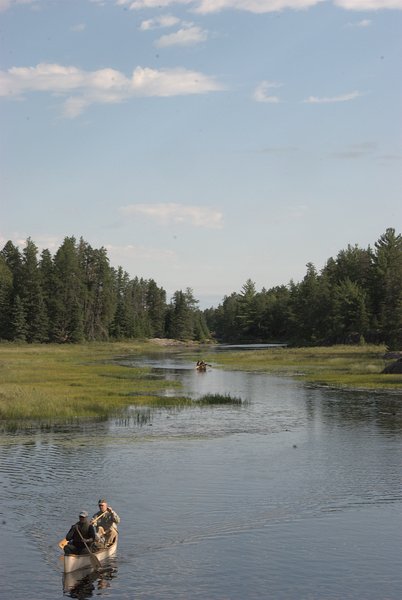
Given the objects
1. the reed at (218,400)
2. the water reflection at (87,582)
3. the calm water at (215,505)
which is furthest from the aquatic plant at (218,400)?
the water reflection at (87,582)

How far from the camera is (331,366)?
330ft

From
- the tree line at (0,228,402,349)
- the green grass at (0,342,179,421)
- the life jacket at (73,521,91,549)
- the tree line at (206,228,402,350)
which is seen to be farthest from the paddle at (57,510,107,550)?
the tree line at (0,228,402,349)

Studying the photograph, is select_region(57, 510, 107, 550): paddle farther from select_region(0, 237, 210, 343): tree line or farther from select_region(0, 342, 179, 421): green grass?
select_region(0, 237, 210, 343): tree line

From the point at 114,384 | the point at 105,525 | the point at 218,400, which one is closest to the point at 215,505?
the point at 105,525

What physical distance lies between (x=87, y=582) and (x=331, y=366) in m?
80.7

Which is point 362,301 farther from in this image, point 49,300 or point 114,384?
point 114,384

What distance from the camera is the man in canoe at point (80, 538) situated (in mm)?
23281

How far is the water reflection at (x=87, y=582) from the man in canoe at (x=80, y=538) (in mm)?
669

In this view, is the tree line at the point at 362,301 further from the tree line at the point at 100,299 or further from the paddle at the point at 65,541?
the paddle at the point at 65,541

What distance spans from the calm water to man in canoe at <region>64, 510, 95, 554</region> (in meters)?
0.92

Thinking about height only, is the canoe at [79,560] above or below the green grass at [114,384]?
below

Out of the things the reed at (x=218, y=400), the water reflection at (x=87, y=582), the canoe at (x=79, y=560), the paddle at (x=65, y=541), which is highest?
the reed at (x=218, y=400)

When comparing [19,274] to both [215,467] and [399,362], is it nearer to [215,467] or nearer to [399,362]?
[399,362]

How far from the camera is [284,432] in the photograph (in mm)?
46031
